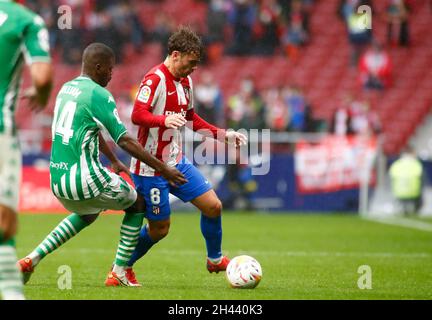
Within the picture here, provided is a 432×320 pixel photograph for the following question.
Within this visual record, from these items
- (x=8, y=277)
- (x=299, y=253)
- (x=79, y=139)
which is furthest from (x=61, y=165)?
Answer: (x=299, y=253)

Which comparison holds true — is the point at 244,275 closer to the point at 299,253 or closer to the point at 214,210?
the point at 214,210

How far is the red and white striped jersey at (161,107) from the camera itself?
8758 millimetres

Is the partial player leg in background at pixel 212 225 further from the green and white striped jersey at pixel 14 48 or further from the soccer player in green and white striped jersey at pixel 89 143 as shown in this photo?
the green and white striped jersey at pixel 14 48

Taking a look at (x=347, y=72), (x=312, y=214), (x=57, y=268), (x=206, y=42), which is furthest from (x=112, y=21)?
(x=57, y=268)

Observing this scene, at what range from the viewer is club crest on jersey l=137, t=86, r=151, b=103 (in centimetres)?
869

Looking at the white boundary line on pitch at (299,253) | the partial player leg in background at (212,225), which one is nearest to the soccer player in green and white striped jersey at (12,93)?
the partial player leg in background at (212,225)

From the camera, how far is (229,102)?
24.5 metres

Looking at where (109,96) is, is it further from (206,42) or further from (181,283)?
(206,42)

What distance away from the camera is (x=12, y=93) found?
634 centimetres

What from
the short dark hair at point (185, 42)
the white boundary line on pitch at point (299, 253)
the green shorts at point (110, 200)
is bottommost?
the white boundary line on pitch at point (299, 253)

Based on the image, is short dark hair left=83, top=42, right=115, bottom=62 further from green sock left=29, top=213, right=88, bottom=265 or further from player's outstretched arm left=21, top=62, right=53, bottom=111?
player's outstretched arm left=21, top=62, right=53, bottom=111

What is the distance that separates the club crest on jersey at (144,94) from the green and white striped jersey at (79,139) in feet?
1.89

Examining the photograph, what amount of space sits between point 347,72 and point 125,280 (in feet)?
65.5

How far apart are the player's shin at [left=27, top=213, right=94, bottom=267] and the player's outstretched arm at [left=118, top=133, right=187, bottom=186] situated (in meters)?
0.96
